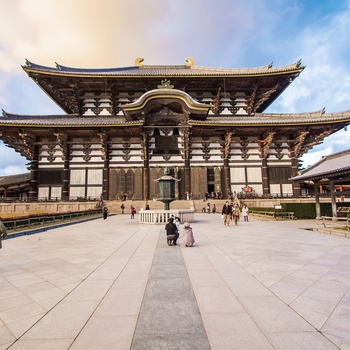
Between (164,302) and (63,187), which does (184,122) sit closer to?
(63,187)

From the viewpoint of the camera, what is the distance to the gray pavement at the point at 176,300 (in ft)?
8.23

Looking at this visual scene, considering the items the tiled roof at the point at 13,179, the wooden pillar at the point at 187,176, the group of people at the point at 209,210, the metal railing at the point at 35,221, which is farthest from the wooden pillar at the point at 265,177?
the tiled roof at the point at 13,179

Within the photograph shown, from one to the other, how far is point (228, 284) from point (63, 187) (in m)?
24.6

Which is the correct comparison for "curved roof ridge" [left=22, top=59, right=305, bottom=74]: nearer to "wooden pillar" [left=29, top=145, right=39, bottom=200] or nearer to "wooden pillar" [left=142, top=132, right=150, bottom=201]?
"wooden pillar" [left=29, top=145, right=39, bottom=200]

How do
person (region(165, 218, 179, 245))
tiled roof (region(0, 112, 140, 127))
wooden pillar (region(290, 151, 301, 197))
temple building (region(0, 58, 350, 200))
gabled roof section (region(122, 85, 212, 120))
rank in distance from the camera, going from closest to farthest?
person (region(165, 218, 179, 245)), tiled roof (region(0, 112, 140, 127)), gabled roof section (region(122, 85, 212, 120)), temple building (region(0, 58, 350, 200)), wooden pillar (region(290, 151, 301, 197))

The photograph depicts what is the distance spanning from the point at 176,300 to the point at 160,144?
924 inches

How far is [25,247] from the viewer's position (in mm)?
7766

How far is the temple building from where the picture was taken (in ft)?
80.2

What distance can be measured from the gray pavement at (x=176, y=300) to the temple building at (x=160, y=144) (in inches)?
726

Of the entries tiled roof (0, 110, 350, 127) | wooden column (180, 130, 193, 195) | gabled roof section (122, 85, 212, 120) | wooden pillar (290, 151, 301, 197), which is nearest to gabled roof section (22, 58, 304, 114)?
tiled roof (0, 110, 350, 127)

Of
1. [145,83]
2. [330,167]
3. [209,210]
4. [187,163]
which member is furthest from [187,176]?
[330,167]

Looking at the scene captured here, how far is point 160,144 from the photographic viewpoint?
85.8 ft

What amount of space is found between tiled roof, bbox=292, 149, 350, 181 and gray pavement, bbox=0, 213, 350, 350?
846 cm

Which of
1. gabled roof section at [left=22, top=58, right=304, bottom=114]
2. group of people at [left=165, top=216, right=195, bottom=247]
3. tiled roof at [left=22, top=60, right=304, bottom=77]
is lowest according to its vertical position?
group of people at [left=165, top=216, right=195, bottom=247]
